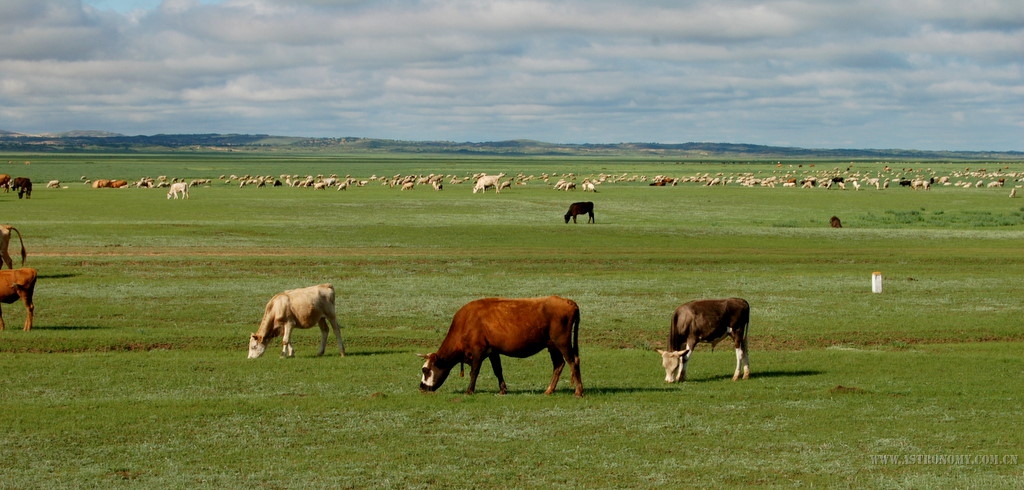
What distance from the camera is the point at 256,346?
2088cm

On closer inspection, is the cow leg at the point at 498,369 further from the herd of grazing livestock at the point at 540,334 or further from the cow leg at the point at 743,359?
the cow leg at the point at 743,359

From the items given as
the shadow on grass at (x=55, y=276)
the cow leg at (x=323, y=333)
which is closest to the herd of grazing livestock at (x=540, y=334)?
the cow leg at (x=323, y=333)

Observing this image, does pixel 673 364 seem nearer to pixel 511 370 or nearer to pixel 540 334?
pixel 511 370

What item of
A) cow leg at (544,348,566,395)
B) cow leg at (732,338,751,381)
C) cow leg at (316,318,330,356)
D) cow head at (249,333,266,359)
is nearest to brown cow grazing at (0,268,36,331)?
cow head at (249,333,266,359)

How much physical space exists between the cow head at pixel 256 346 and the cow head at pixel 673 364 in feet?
24.6

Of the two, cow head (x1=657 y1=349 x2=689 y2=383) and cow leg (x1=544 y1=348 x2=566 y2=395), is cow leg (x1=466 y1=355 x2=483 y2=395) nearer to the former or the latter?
cow leg (x1=544 y1=348 x2=566 y2=395)

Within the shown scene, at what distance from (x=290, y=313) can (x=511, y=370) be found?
423cm

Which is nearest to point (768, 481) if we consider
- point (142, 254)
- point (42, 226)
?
point (142, 254)

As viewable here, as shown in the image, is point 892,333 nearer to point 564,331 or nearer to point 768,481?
point 564,331

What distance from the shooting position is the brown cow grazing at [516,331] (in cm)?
1584

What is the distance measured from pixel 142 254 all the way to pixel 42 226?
14.3 m

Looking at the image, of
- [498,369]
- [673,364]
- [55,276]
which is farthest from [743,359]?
[55,276]

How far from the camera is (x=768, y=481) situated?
39.8 ft

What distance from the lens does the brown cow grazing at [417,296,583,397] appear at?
1584 cm
